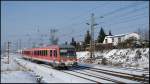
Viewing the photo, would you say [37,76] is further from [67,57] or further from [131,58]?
[131,58]

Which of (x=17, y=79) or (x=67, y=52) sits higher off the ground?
(x=67, y=52)

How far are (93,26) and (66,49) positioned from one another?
20.8 m

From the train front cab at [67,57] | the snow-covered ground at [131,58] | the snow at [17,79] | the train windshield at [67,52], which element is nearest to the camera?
the snow at [17,79]

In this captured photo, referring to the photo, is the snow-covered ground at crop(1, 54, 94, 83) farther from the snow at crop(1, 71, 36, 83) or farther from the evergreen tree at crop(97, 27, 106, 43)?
the evergreen tree at crop(97, 27, 106, 43)

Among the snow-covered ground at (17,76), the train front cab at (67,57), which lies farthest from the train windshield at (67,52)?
the snow-covered ground at (17,76)

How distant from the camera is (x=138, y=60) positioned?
1475 inches

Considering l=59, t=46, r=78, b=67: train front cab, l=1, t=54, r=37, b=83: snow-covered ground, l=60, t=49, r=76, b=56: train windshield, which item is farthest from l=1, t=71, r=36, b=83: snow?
l=60, t=49, r=76, b=56: train windshield

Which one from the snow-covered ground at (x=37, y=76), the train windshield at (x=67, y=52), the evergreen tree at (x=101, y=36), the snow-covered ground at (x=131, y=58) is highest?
the evergreen tree at (x=101, y=36)

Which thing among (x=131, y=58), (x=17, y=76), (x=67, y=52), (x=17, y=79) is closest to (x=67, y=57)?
(x=67, y=52)

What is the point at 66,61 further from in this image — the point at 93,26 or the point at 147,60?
the point at 93,26

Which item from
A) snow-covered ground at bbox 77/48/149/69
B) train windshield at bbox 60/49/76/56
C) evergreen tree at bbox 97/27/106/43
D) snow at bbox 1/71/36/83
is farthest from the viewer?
evergreen tree at bbox 97/27/106/43

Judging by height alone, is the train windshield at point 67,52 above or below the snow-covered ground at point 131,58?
above

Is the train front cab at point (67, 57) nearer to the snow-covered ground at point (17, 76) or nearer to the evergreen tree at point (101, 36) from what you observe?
the snow-covered ground at point (17, 76)

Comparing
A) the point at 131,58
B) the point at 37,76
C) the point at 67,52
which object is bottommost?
the point at 37,76
